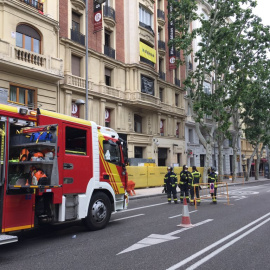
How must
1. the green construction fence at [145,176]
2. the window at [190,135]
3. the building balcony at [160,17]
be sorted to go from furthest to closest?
the window at [190,135]
the building balcony at [160,17]
the green construction fence at [145,176]

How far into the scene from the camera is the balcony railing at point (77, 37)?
23.0 meters

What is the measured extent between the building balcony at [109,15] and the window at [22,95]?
1010 cm

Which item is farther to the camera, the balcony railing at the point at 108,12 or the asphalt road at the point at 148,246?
the balcony railing at the point at 108,12

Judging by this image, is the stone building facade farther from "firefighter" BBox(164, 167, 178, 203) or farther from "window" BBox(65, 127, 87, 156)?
"window" BBox(65, 127, 87, 156)

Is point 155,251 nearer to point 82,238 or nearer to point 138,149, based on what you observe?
point 82,238

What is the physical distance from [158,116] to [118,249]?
2581 cm

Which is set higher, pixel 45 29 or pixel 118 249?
pixel 45 29

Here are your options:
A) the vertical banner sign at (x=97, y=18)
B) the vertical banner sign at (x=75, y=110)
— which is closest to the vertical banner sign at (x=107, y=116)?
the vertical banner sign at (x=75, y=110)

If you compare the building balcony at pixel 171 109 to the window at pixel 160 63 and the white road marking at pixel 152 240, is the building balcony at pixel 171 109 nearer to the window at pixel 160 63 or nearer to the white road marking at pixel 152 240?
the window at pixel 160 63

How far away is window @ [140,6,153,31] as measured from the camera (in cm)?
2944

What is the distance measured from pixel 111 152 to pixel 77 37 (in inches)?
658

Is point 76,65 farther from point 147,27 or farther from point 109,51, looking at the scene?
point 147,27

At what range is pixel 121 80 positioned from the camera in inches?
1077

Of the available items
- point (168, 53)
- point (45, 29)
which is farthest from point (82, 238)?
point (168, 53)
